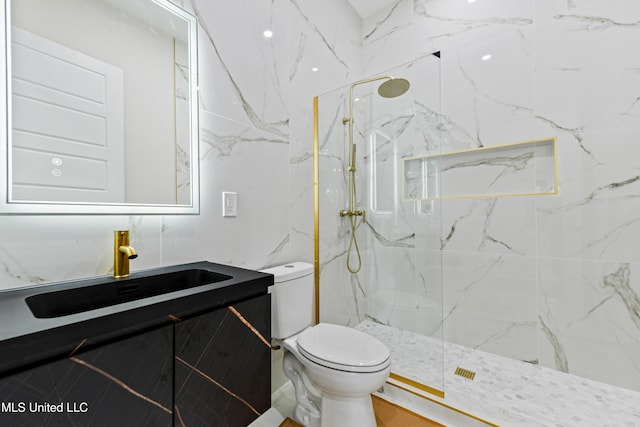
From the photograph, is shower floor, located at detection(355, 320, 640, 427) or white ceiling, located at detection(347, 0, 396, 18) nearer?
shower floor, located at detection(355, 320, 640, 427)

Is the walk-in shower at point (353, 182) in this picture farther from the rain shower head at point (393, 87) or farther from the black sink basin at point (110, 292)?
the black sink basin at point (110, 292)

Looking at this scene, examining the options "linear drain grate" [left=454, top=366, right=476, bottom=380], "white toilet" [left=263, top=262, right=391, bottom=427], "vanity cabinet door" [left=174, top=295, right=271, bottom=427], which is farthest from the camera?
"linear drain grate" [left=454, top=366, right=476, bottom=380]

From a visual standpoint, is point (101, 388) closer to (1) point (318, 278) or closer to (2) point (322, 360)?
(2) point (322, 360)

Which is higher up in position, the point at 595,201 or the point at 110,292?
Answer: the point at 595,201

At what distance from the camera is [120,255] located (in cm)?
100

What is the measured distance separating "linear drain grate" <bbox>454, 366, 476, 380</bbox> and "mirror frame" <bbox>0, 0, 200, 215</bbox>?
1.79m

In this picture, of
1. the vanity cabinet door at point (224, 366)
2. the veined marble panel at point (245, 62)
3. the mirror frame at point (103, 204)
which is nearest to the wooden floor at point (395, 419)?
the vanity cabinet door at point (224, 366)

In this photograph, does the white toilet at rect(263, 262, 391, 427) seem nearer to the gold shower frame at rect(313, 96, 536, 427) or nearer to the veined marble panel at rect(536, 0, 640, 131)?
the gold shower frame at rect(313, 96, 536, 427)

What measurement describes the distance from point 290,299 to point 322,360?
0.36m

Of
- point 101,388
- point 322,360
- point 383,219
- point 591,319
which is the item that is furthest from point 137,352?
point 591,319

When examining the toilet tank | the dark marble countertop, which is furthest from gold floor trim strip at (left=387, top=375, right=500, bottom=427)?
the dark marble countertop

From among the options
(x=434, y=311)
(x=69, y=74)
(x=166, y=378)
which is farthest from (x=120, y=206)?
(x=434, y=311)

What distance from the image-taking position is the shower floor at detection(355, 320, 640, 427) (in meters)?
1.38

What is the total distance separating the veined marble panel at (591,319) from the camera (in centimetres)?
161
